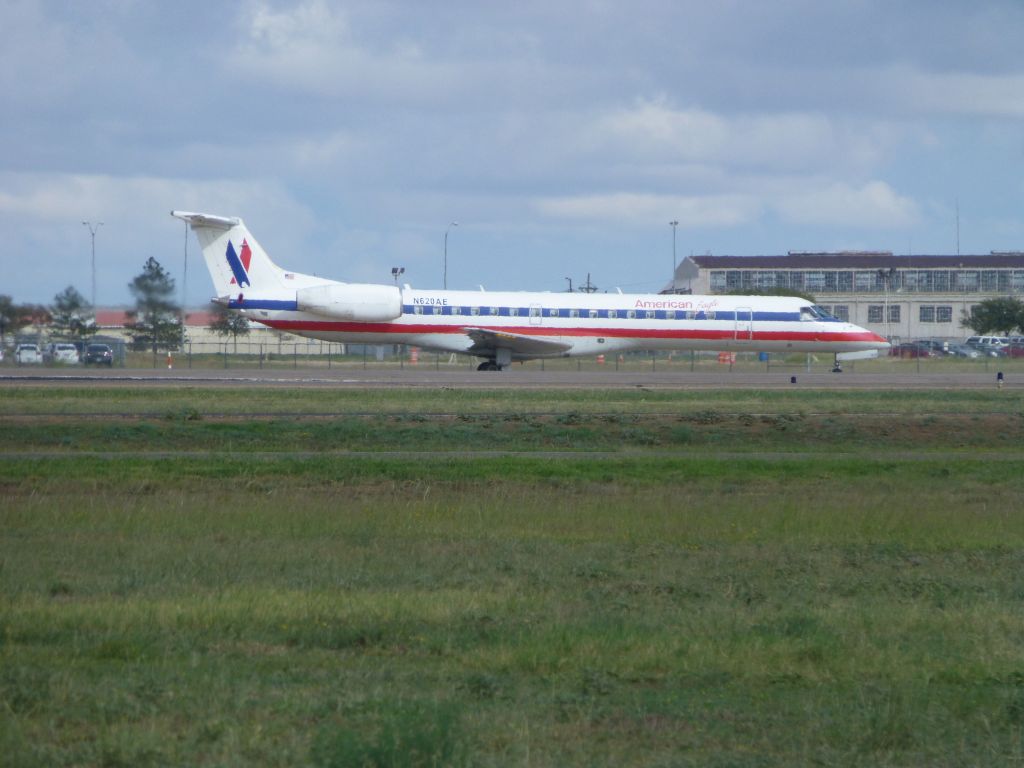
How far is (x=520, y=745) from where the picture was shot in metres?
6.71

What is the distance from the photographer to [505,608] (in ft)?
34.0

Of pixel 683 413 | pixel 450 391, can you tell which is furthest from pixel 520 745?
pixel 450 391

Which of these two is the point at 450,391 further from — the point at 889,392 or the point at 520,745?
the point at 520,745

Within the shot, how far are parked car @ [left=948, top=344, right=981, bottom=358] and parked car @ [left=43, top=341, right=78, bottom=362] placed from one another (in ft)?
194

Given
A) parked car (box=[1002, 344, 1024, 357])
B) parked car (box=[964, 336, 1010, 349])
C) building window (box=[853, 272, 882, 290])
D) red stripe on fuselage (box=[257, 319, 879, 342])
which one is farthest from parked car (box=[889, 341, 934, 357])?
red stripe on fuselage (box=[257, 319, 879, 342])

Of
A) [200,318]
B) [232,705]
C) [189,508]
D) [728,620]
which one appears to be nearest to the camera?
[232,705]

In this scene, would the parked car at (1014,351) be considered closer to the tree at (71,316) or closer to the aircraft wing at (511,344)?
the aircraft wing at (511,344)

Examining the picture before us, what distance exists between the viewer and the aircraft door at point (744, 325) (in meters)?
55.7

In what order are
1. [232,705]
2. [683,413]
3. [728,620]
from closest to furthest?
[232,705] < [728,620] < [683,413]

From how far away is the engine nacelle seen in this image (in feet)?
173

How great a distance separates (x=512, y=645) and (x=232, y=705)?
7.98 ft

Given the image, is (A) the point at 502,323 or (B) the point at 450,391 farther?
(A) the point at 502,323

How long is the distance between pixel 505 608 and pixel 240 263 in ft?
151

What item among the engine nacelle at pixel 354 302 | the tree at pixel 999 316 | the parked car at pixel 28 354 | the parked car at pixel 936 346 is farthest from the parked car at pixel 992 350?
the parked car at pixel 28 354
